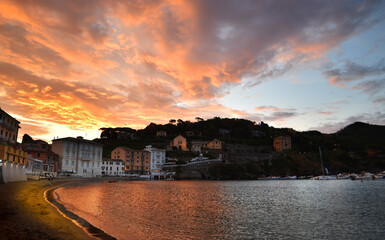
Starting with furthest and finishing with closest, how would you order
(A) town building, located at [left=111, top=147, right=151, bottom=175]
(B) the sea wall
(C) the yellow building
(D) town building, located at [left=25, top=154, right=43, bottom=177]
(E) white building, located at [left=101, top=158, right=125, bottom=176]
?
(A) town building, located at [left=111, top=147, right=151, bottom=175]
(E) white building, located at [left=101, top=158, right=125, bottom=176]
(D) town building, located at [left=25, top=154, right=43, bottom=177]
(B) the sea wall
(C) the yellow building

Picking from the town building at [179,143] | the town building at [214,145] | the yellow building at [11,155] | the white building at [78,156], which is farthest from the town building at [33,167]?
the town building at [214,145]

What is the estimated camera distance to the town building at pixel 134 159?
12625 cm

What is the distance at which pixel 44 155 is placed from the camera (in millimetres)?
80438

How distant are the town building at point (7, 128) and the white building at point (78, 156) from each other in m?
22.3

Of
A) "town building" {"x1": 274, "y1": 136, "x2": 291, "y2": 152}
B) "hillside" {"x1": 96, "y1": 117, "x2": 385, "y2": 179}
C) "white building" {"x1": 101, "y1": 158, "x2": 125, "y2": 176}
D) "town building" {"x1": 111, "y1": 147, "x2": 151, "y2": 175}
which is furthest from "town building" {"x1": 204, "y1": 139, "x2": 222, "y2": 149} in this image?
"white building" {"x1": 101, "y1": 158, "x2": 125, "y2": 176}

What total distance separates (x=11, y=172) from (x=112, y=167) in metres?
76.1

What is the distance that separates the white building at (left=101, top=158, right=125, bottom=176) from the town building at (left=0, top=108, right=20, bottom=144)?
50.3 m

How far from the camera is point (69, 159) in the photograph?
91.2 metres

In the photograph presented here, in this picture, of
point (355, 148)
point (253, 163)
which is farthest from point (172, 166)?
point (355, 148)

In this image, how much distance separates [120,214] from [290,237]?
15.7 m

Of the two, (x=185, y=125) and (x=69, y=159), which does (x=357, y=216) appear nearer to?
(x=69, y=159)

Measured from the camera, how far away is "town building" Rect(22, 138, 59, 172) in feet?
258

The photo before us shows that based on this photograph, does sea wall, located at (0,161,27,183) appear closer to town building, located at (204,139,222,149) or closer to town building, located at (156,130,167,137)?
town building, located at (204,139,222,149)

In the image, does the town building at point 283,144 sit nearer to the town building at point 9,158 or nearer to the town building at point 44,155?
the town building at point 44,155
